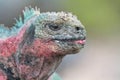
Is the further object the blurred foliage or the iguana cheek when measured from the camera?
the blurred foliage

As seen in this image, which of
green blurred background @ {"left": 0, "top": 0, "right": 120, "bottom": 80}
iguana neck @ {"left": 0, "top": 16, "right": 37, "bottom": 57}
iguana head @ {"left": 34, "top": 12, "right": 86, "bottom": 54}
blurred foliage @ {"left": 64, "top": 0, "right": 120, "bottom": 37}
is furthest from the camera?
blurred foliage @ {"left": 64, "top": 0, "right": 120, "bottom": 37}

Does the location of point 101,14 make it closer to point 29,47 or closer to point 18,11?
point 18,11

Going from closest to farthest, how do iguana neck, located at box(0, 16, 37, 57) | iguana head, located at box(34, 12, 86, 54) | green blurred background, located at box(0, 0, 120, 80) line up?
iguana head, located at box(34, 12, 86, 54) → iguana neck, located at box(0, 16, 37, 57) → green blurred background, located at box(0, 0, 120, 80)

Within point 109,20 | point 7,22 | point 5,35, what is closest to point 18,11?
point 7,22

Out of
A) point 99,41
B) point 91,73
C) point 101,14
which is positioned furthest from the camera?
point 101,14

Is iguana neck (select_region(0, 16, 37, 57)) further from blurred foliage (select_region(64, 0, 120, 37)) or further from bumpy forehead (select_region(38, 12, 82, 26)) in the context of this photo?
blurred foliage (select_region(64, 0, 120, 37))

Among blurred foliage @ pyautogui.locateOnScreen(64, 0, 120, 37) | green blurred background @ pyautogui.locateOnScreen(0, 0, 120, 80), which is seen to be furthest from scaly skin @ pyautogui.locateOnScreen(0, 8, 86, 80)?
blurred foliage @ pyautogui.locateOnScreen(64, 0, 120, 37)

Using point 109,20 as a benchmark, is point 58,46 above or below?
below

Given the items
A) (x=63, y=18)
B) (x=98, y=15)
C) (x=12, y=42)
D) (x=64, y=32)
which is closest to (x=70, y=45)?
(x=64, y=32)
